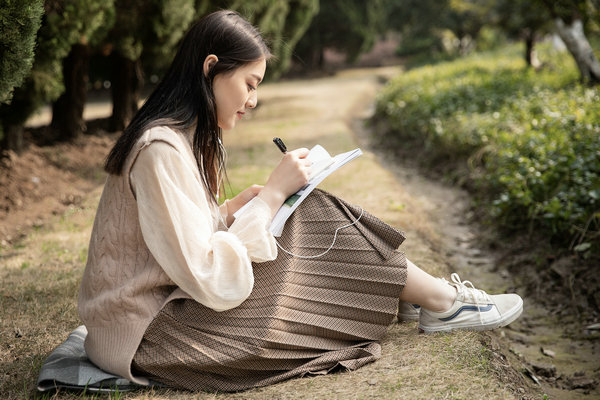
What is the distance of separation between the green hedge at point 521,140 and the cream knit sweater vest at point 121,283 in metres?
2.66

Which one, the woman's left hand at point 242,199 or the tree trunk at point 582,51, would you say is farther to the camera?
the tree trunk at point 582,51

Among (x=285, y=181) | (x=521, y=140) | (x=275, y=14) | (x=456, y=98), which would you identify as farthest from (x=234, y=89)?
(x=275, y=14)

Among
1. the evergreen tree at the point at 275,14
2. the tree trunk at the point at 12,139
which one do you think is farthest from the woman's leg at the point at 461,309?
the tree trunk at the point at 12,139

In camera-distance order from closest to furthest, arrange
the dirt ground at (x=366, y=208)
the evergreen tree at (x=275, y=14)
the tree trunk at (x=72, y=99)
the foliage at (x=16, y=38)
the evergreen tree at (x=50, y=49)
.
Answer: the dirt ground at (x=366, y=208) < the foliage at (x=16, y=38) < the evergreen tree at (x=50, y=49) < the tree trunk at (x=72, y=99) < the evergreen tree at (x=275, y=14)

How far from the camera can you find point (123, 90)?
335 inches

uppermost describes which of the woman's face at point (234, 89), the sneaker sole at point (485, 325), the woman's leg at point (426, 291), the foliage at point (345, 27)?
the woman's face at point (234, 89)

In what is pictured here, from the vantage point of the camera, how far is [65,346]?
101 inches

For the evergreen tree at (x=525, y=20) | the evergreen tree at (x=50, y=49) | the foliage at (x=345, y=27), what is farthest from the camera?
the foliage at (x=345, y=27)

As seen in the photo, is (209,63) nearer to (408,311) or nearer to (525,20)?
(408,311)

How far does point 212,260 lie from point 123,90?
684cm

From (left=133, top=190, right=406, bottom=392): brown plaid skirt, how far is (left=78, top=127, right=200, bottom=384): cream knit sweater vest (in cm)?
5

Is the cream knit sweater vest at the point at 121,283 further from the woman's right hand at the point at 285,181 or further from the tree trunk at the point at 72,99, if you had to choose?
the tree trunk at the point at 72,99

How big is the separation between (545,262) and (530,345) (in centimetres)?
91

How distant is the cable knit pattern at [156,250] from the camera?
2.12 m
